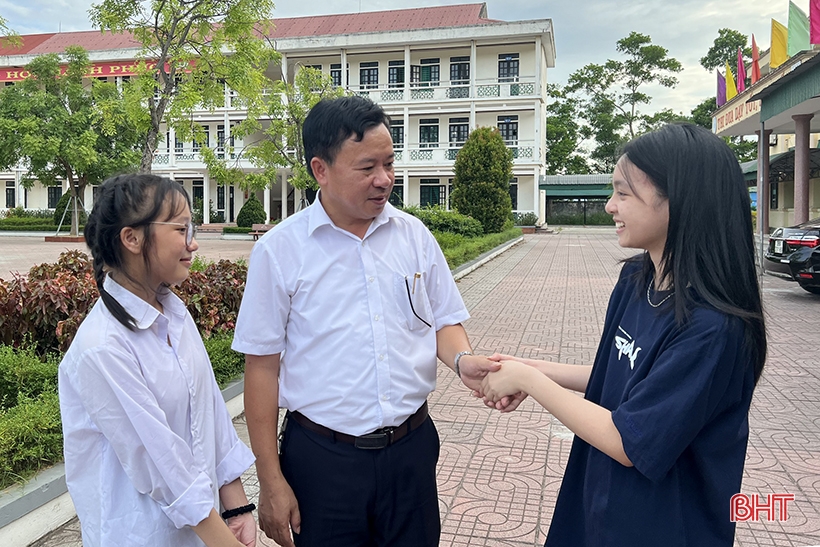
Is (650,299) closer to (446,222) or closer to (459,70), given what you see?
(446,222)

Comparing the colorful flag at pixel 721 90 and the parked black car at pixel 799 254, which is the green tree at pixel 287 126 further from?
the colorful flag at pixel 721 90

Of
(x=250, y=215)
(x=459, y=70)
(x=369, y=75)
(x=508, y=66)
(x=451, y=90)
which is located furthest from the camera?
(x=369, y=75)

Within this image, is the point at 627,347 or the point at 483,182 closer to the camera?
the point at 627,347

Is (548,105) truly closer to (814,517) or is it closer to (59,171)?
(59,171)

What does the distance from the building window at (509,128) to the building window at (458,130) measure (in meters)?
1.70

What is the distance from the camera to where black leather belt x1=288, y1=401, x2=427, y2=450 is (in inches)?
68.9

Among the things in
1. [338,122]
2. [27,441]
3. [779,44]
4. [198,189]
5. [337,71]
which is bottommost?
[27,441]

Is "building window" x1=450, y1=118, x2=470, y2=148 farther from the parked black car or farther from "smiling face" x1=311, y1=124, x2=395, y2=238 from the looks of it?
"smiling face" x1=311, y1=124, x2=395, y2=238

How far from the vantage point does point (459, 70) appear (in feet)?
108

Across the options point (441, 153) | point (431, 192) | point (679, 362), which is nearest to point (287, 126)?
point (679, 362)

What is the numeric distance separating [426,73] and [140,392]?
3356cm

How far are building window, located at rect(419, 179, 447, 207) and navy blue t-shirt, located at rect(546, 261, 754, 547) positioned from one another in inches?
1233

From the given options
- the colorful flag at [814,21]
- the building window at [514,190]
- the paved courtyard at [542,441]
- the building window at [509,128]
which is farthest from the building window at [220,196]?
the colorful flag at [814,21]

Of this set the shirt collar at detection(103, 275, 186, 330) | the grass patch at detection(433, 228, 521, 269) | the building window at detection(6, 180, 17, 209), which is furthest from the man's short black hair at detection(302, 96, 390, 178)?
the building window at detection(6, 180, 17, 209)
